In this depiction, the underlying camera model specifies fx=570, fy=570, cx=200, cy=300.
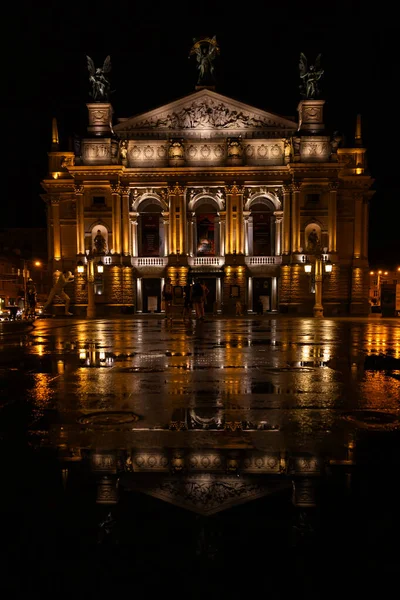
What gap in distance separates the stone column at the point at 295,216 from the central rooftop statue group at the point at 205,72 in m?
8.78

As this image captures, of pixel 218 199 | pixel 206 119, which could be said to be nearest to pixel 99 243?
pixel 218 199

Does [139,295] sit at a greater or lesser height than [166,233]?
lesser

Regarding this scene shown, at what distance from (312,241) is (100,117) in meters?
22.7

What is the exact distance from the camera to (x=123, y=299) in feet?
170

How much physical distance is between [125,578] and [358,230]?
54.8m

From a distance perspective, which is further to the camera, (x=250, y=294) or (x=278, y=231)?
(x=278, y=231)

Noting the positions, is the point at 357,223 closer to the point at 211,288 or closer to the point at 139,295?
the point at 211,288

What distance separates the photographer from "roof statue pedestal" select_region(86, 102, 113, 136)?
52656 mm

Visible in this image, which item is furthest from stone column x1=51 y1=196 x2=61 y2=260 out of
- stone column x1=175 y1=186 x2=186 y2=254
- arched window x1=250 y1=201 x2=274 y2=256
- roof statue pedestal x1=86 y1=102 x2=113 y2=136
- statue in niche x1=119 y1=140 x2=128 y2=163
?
arched window x1=250 y1=201 x2=274 y2=256

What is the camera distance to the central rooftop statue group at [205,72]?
2060 inches

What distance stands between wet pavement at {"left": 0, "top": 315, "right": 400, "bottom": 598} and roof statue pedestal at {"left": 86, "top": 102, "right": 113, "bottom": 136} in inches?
1886

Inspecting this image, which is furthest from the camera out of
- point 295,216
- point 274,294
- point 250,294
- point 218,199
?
point 218,199

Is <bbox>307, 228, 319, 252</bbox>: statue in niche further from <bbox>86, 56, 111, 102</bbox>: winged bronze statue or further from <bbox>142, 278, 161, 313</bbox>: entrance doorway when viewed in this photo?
<bbox>86, 56, 111, 102</bbox>: winged bronze statue

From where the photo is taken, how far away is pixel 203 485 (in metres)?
3.64
